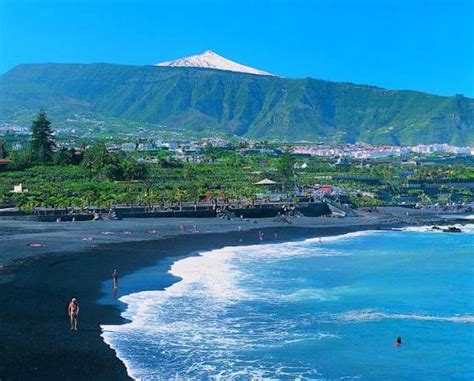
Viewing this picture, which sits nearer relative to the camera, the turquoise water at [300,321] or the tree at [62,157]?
the turquoise water at [300,321]

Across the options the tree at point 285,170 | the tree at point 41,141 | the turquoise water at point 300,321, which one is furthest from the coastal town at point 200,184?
the turquoise water at point 300,321

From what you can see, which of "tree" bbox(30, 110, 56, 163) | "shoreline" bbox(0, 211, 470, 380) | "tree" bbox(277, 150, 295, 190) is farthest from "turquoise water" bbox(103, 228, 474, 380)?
"tree" bbox(30, 110, 56, 163)

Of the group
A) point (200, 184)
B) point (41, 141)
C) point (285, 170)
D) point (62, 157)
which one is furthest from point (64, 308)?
point (41, 141)

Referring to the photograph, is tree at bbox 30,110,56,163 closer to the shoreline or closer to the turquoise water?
the shoreline

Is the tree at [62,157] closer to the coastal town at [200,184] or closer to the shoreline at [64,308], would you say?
the coastal town at [200,184]

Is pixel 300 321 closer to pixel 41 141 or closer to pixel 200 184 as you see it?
pixel 200 184

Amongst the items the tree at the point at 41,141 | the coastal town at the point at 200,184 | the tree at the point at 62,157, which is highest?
the tree at the point at 41,141
